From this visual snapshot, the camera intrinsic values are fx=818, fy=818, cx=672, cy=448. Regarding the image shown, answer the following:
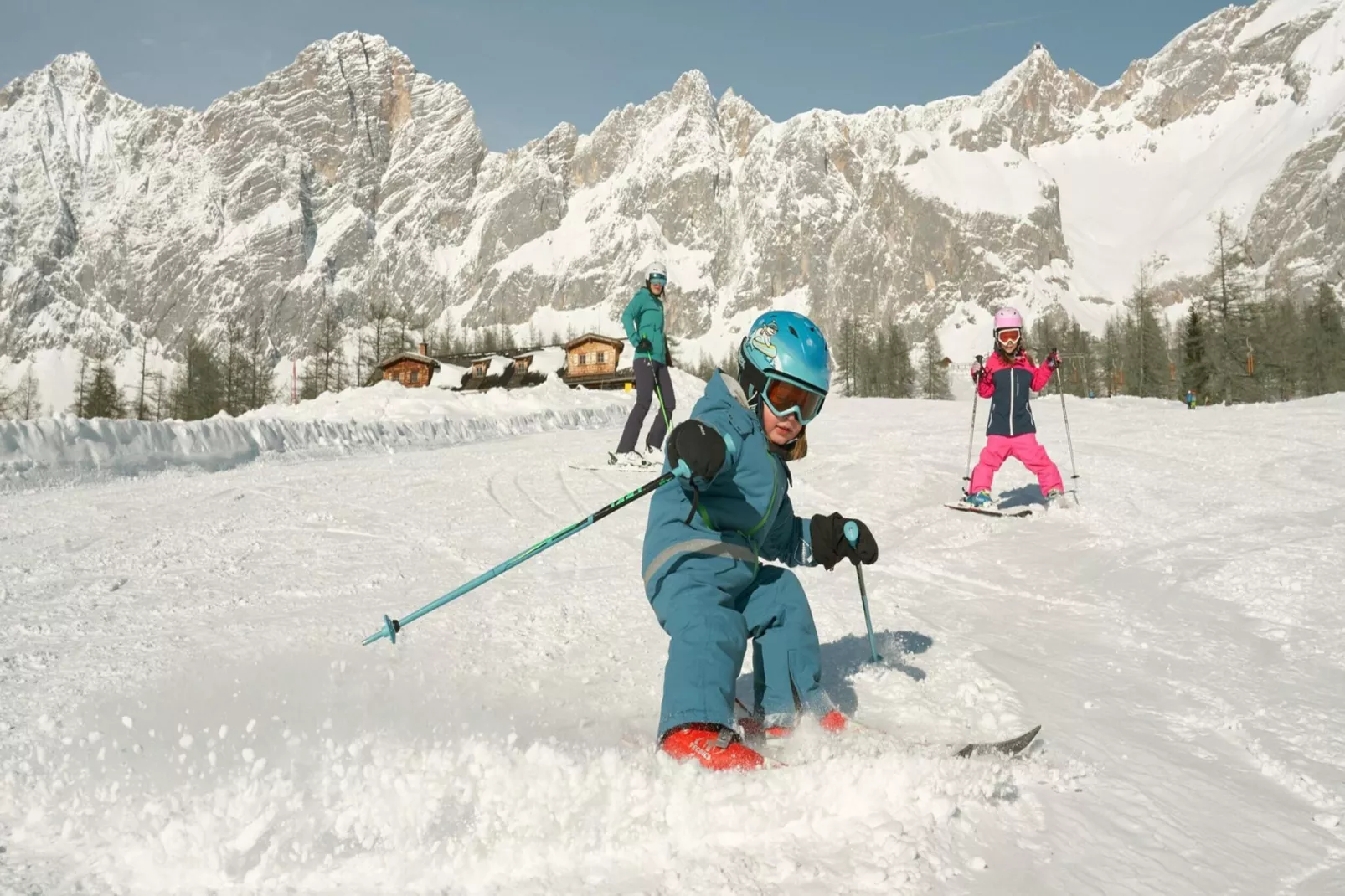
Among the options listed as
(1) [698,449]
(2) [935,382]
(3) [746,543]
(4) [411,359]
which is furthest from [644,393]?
(2) [935,382]

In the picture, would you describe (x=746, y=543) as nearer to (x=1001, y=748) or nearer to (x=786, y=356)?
(x=786, y=356)

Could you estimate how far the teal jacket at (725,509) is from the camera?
10.3 ft

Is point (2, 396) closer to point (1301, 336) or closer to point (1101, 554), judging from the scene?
point (1101, 554)

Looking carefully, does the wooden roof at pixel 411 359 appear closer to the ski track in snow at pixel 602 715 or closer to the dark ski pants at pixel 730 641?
the ski track in snow at pixel 602 715

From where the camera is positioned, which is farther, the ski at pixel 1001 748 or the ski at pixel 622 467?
the ski at pixel 622 467

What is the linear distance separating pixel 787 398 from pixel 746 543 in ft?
2.08

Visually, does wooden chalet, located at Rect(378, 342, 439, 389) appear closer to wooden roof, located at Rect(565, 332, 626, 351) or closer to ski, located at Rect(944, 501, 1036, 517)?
wooden roof, located at Rect(565, 332, 626, 351)

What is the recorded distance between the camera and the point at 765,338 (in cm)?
347

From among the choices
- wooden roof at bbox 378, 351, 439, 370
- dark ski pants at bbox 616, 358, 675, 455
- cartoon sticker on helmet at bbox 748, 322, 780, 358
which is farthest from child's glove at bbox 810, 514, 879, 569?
wooden roof at bbox 378, 351, 439, 370

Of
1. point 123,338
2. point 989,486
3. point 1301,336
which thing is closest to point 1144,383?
point 1301,336

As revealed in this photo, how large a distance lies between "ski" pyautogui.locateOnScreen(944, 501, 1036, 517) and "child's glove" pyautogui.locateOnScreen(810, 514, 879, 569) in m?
5.20

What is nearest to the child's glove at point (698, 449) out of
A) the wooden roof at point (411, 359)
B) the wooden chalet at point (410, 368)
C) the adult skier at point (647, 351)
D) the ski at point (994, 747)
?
the ski at point (994, 747)

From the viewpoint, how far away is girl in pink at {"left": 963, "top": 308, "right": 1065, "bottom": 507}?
8570 mm

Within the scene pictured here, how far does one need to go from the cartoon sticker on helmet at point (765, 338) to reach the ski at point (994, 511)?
18.4ft
